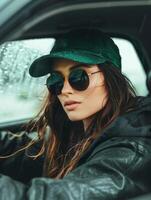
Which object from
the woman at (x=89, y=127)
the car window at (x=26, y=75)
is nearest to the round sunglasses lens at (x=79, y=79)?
the woman at (x=89, y=127)

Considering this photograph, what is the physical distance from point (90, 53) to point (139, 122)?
33 centimetres

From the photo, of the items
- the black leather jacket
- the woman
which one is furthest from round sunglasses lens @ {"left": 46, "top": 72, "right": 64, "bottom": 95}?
the black leather jacket

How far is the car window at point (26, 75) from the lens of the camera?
320 cm

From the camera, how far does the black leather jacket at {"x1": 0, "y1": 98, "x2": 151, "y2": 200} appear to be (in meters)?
2.50

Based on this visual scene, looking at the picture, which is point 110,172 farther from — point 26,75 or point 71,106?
point 26,75

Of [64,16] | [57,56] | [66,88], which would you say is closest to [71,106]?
[66,88]

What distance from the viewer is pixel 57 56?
2.81 m

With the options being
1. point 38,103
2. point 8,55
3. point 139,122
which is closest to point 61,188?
point 139,122

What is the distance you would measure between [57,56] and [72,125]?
1.67ft

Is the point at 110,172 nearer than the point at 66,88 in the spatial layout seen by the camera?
Yes

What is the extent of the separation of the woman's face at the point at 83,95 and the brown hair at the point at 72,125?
1.4 inches

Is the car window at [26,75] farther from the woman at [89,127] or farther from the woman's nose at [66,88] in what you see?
the woman's nose at [66,88]

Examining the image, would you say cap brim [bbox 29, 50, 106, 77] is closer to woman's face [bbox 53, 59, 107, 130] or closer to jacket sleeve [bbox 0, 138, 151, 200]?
woman's face [bbox 53, 59, 107, 130]

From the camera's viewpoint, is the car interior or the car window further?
the car window
